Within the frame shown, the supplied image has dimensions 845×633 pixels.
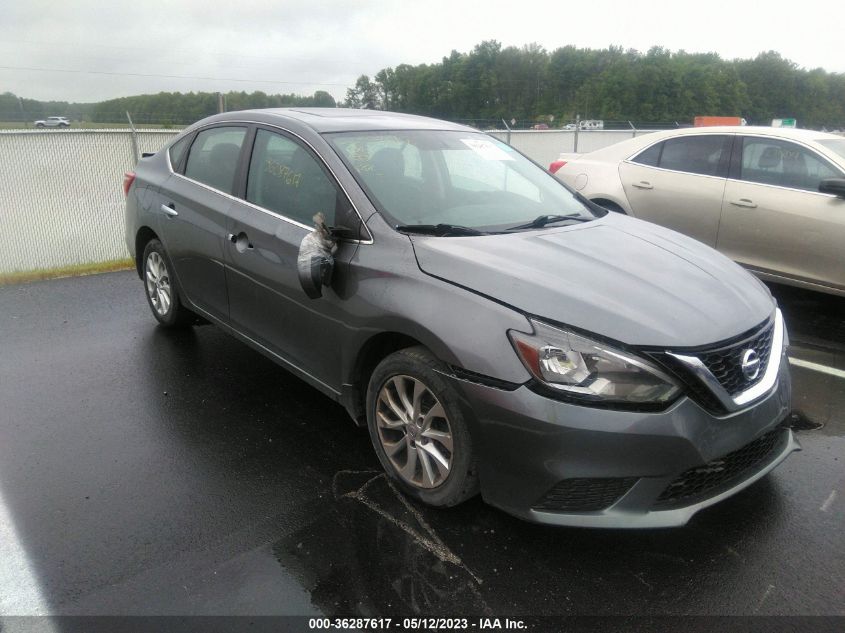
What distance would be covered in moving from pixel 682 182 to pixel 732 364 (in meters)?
4.32

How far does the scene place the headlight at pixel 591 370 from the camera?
2.42 metres

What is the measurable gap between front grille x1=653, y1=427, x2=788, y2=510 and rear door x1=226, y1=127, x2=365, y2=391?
158 centimetres

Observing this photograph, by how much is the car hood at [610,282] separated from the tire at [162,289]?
256 centimetres

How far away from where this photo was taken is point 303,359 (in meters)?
3.55

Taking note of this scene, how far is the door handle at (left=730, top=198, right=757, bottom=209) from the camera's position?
5930 millimetres

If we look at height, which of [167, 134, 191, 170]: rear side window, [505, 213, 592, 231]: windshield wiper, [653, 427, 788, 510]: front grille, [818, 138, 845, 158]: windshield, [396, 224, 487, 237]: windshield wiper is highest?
[167, 134, 191, 170]: rear side window

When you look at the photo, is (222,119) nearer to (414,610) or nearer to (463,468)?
(463,468)

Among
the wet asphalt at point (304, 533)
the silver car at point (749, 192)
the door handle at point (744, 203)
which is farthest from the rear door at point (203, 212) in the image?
the door handle at point (744, 203)

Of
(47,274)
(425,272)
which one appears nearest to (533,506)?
(425,272)

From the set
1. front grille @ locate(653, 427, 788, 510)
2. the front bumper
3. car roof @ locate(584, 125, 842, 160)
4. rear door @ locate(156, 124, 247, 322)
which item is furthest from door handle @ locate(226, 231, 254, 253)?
car roof @ locate(584, 125, 842, 160)

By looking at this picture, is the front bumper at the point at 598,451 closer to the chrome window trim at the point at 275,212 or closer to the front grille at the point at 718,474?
the front grille at the point at 718,474

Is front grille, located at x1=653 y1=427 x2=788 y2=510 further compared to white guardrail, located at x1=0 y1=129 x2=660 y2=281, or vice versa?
white guardrail, located at x1=0 y1=129 x2=660 y2=281

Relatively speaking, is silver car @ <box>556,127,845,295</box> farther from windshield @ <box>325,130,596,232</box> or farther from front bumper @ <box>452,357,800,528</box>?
front bumper @ <box>452,357,800,528</box>

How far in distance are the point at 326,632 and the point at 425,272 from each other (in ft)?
4.70
